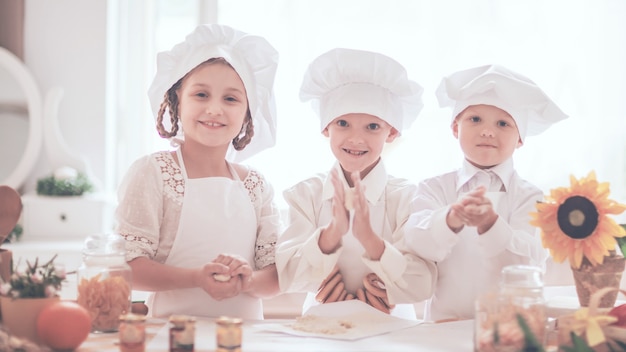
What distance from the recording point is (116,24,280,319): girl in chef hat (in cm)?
175

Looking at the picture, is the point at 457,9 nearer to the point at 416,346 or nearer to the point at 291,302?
the point at 291,302

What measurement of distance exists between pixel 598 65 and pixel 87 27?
99.4 inches

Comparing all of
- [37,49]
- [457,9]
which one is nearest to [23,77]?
[37,49]

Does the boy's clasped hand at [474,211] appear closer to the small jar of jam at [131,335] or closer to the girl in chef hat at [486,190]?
the girl in chef hat at [486,190]

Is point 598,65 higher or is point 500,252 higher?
point 598,65

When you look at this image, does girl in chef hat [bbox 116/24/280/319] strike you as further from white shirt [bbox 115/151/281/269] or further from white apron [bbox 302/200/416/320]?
white apron [bbox 302/200/416/320]

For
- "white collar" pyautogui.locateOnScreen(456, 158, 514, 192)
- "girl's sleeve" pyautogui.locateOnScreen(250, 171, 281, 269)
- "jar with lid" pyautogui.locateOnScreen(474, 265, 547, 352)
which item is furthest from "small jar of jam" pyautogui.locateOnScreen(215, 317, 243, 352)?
"white collar" pyautogui.locateOnScreen(456, 158, 514, 192)

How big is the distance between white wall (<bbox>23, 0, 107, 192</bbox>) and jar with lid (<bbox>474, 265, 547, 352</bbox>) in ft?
8.44

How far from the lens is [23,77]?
131 inches

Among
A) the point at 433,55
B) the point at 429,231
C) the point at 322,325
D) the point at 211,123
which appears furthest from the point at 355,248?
the point at 433,55

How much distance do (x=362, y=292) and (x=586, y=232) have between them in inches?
21.2

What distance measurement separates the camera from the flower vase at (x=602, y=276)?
1430mm

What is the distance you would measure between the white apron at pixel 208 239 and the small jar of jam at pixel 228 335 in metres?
0.57

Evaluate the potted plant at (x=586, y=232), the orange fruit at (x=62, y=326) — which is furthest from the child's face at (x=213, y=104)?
the potted plant at (x=586, y=232)
